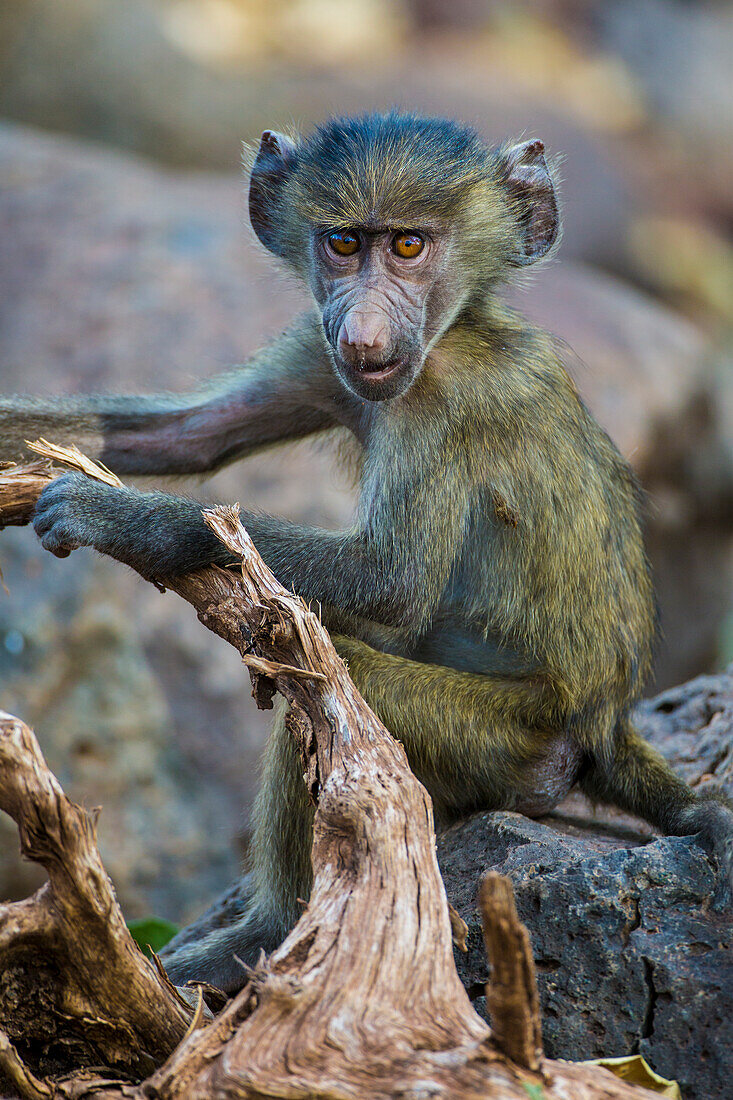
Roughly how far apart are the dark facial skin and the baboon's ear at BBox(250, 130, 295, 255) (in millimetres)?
328

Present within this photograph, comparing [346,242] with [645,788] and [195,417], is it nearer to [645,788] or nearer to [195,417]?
[195,417]

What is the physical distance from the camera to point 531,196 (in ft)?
12.8

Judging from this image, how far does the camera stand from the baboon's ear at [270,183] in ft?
13.0

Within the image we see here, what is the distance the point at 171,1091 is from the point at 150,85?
12.2 meters

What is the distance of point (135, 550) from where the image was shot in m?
3.30

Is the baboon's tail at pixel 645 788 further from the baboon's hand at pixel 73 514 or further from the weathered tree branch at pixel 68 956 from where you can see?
the baboon's hand at pixel 73 514

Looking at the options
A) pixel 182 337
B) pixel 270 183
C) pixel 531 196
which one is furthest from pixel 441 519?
pixel 182 337

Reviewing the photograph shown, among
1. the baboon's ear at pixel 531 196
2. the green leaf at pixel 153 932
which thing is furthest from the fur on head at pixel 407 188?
the green leaf at pixel 153 932

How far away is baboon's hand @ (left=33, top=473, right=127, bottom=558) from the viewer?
3.30 metres

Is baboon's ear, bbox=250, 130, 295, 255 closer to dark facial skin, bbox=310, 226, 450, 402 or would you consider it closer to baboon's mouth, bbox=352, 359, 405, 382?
dark facial skin, bbox=310, 226, 450, 402

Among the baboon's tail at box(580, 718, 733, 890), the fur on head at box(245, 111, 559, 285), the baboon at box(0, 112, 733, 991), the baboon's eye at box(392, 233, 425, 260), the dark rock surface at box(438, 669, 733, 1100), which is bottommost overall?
the dark rock surface at box(438, 669, 733, 1100)

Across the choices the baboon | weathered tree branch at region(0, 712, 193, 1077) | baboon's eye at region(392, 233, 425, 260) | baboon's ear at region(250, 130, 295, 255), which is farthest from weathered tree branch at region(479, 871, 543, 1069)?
baboon's ear at region(250, 130, 295, 255)

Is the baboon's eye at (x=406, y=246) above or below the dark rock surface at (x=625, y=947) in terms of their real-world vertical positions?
above

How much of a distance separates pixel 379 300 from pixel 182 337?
357cm
